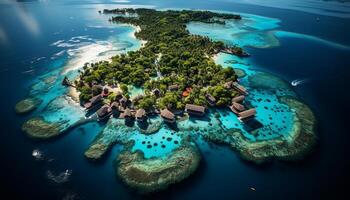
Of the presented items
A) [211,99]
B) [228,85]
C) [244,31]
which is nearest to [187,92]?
[211,99]

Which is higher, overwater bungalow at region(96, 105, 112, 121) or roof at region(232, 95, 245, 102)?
roof at region(232, 95, 245, 102)

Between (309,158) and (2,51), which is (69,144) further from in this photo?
(2,51)

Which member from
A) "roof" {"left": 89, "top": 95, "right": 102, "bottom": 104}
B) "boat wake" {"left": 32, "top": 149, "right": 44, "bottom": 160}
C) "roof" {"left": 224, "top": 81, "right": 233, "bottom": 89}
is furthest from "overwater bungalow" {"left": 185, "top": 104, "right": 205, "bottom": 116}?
"boat wake" {"left": 32, "top": 149, "right": 44, "bottom": 160}

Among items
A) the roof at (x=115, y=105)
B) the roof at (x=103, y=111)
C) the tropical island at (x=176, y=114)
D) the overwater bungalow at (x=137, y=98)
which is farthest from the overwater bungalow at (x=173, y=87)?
the roof at (x=103, y=111)

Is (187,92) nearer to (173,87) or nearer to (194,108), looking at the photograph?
(173,87)

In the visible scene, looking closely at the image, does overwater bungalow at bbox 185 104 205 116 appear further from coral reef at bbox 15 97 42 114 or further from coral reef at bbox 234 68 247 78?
coral reef at bbox 15 97 42 114

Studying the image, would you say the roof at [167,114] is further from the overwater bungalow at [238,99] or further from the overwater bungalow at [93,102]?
the overwater bungalow at [93,102]
